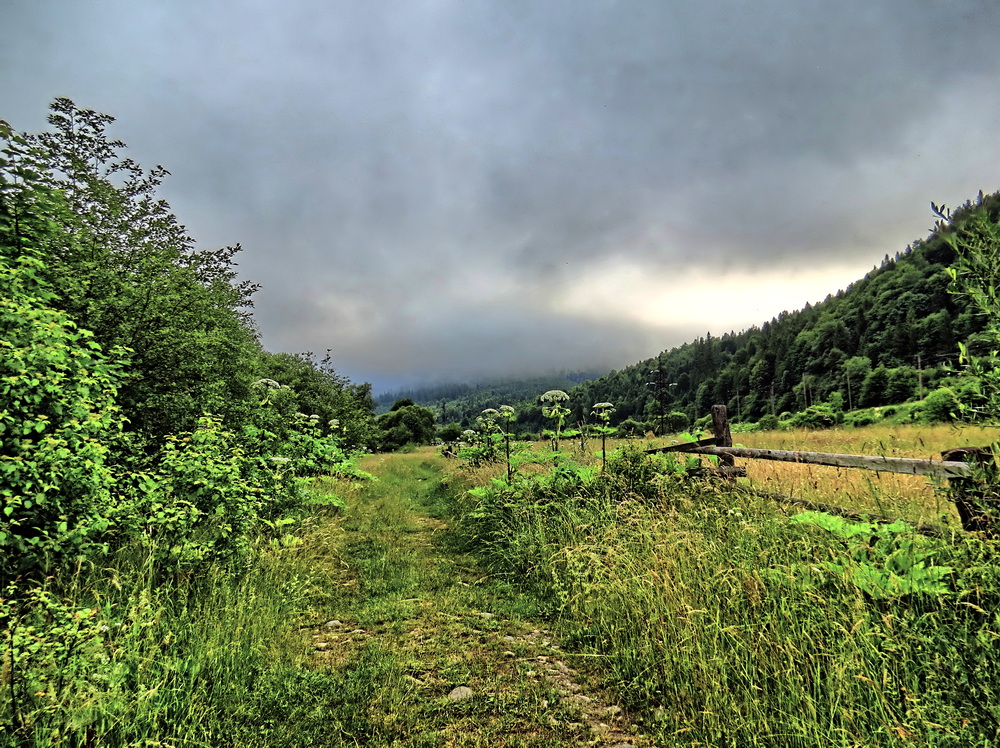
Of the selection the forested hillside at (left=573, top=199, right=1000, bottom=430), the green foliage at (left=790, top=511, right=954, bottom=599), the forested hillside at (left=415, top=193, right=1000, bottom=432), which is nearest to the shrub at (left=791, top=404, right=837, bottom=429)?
the forested hillside at (left=415, top=193, right=1000, bottom=432)

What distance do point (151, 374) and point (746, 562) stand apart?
321 inches

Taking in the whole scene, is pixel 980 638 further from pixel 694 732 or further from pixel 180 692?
pixel 180 692

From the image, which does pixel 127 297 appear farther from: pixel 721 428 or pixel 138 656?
pixel 721 428

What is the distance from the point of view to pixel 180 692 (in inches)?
119

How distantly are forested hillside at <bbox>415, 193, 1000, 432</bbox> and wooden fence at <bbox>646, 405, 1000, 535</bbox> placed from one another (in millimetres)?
44910

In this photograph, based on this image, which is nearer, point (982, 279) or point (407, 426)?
point (982, 279)

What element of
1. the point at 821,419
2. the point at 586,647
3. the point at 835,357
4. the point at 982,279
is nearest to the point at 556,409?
the point at 586,647

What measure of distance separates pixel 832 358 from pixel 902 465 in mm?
125732

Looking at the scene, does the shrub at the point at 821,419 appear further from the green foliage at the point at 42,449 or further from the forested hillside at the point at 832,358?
the green foliage at the point at 42,449

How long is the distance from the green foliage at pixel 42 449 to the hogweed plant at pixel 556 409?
→ 8.68 meters

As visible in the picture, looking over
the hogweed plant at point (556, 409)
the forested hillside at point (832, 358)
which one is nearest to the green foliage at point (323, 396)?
the hogweed plant at point (556, 409)

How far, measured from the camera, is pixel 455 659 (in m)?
4.12

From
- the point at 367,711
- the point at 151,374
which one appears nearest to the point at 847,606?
the point at 367,711

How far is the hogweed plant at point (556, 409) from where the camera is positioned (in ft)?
35.5
